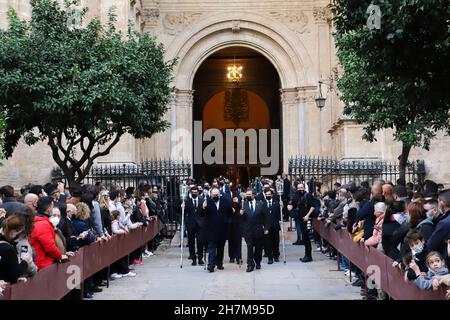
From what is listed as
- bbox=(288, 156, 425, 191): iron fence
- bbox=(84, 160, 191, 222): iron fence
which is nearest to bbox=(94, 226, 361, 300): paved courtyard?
bbox=(84, 160, 191, 222): iron fence

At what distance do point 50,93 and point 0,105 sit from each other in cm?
134

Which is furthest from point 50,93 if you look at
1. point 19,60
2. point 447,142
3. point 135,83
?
point 447,142

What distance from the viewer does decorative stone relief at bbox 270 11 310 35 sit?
31.0 metres

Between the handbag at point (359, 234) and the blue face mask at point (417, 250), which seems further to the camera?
the handbag at point (359, 234)

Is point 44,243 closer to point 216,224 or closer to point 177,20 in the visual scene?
point 216,224

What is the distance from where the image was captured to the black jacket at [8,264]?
7926mm

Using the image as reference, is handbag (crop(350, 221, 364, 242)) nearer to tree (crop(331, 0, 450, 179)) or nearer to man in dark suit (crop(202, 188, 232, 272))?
tree (crop(331, 0, 450, 179))

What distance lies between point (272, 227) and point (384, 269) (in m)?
7.77

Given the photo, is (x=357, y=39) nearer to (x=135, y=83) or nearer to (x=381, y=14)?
(x=381, y=14)

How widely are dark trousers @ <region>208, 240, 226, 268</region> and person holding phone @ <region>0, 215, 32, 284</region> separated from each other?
24.8ft

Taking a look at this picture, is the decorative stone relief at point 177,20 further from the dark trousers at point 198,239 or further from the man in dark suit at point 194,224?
the dark trousers at point 198,239

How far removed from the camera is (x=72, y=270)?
10.7 meters

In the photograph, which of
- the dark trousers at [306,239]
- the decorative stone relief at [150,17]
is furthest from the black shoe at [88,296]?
the decorative stone relief at [150,17]

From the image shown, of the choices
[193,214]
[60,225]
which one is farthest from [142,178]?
[60,225]
